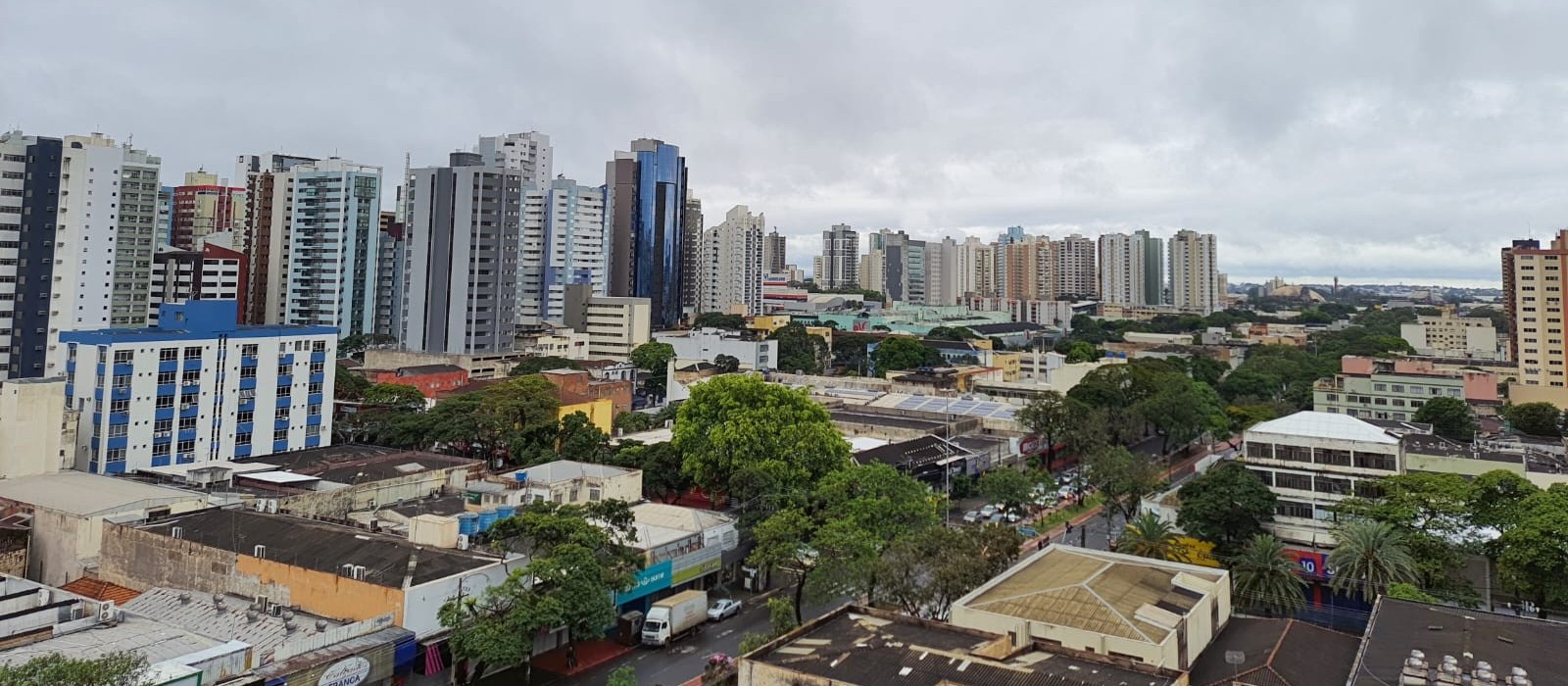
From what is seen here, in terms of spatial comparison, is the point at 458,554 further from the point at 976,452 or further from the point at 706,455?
the point at 976,452

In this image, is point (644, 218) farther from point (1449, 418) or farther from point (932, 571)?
point (932, 571)

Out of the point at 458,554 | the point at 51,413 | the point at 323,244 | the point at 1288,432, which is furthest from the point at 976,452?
the point at 323,244

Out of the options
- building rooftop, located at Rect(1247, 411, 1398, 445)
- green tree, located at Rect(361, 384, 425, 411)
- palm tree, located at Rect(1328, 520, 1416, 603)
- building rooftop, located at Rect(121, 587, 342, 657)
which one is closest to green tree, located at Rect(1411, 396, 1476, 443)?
building rooftop, located at Rect(1247, 411, 1398, 445)

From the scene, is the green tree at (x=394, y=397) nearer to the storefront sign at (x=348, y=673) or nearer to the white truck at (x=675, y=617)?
the white truck at (x=675, y=617)

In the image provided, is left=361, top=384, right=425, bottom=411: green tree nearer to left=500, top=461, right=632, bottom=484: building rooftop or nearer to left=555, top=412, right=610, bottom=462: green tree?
left=555, top=412, right=610, bottom=462: green tree

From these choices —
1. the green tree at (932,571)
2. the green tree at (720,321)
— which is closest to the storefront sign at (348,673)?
the green tree at (932,571)

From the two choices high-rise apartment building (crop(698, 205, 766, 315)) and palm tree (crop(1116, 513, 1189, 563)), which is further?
high-rise apartment building (crop(698, 205, 766, 315))
